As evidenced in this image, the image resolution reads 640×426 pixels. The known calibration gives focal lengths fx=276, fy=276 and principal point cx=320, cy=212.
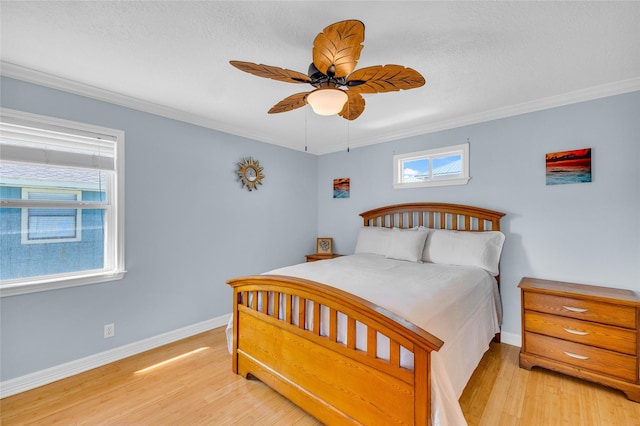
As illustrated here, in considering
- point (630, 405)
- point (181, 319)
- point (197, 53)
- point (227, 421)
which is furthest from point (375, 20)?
point (181, 319)

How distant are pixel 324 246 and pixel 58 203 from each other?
10.3 ft

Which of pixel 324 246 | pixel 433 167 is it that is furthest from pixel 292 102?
pixel 324 246

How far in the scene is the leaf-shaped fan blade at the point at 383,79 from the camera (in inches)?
59.6

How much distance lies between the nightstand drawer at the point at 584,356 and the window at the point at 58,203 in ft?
12.2

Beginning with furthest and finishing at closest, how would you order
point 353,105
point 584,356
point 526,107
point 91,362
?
1. point 526,107
2. point 91,362
3. point 584,356
4. point 353,105

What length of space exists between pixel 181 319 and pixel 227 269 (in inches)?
28.3

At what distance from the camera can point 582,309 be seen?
6.97 feet

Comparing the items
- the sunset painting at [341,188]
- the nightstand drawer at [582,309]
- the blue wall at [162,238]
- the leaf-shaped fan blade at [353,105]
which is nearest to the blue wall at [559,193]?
the nightstand drawer at [582,309]

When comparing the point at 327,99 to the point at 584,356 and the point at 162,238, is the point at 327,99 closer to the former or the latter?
the point at 162,238

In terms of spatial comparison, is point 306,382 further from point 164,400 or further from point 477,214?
point 477,214

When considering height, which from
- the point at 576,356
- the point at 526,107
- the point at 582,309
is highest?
the point at 526,107

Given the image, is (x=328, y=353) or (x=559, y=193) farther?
(x=559, y=193)

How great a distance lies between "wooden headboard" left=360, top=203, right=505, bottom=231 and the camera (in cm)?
296

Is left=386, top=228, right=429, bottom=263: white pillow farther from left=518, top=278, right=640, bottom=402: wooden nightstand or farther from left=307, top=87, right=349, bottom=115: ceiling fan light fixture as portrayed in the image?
left=307, top=87, right=349, bottom=115: ceiling fan light fixture
